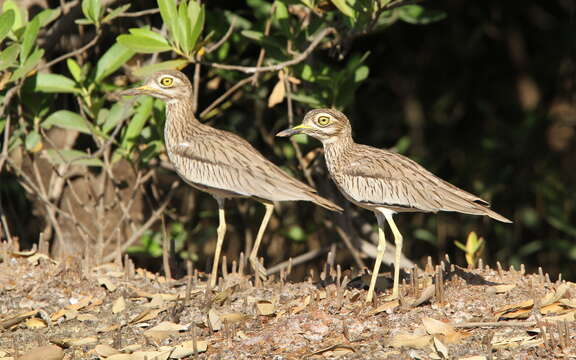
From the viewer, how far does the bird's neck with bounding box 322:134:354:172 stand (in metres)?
5.82

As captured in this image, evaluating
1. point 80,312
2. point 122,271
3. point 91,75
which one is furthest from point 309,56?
point 80,312

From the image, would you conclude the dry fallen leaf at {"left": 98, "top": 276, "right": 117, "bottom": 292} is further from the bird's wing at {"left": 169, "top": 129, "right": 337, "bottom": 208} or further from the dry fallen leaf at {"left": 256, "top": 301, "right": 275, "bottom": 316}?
the dry fallen leaf at {"left": 256, "top": 301, "right": 275, "bottom": 316}

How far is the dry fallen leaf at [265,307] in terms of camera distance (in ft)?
17.1

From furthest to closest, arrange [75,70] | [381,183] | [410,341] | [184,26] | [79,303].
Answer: [75,70], [184,26], [79,303], [381,183], [410,341]

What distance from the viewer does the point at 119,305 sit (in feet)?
18.2

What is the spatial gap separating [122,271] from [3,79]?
59.1 inches

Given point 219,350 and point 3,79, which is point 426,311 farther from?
point 3,79

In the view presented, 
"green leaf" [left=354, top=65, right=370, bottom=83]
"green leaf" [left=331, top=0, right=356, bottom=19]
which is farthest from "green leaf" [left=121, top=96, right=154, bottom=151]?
"green leaf" [left=331, top=0, right=356, bottom=19]

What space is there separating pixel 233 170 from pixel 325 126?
67 cm

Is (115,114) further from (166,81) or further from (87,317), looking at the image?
(87,317)

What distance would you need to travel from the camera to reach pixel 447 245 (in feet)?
33.7

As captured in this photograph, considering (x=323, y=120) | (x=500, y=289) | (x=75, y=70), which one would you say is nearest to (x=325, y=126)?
(x=323, y=120)

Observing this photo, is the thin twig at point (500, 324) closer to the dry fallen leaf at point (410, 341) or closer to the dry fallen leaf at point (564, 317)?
the dry fallen leaf at point (564, 317)

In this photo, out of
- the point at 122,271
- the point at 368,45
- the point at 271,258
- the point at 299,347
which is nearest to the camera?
the point at 299,347
